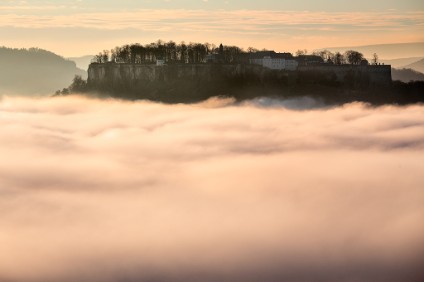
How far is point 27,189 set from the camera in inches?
3529

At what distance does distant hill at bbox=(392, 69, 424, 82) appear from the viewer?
102550 mm

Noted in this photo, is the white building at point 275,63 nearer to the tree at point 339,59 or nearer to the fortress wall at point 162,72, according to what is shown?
the fortress wall at point 162,72

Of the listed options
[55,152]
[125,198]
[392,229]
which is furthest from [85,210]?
[392,229]

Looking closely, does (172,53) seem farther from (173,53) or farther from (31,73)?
(31,73)

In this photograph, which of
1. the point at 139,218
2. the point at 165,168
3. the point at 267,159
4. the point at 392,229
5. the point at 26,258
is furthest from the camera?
the point at 267,159

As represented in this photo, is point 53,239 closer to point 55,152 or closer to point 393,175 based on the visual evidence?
point 55,152

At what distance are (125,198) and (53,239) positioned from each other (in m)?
14.4

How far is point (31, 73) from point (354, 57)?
7644 cm

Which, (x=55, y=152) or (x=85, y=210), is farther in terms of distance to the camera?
(x=55, y=152)

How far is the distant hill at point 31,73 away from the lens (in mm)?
141000

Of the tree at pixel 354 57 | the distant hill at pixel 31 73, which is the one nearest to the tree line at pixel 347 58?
the tree at pixel 354 57

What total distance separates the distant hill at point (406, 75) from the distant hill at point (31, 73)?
61.6m

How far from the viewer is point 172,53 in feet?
277

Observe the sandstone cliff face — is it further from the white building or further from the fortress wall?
the white building
